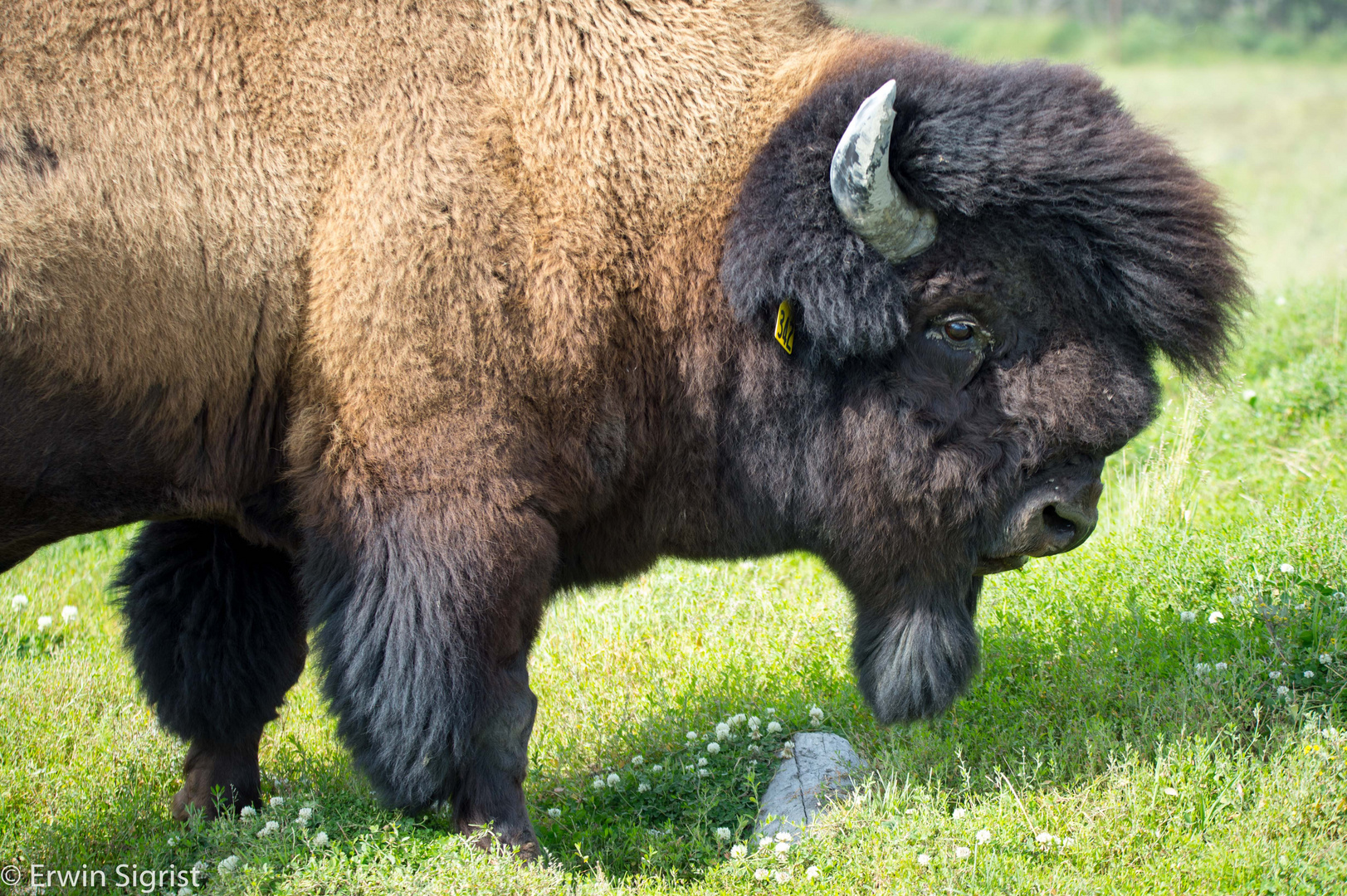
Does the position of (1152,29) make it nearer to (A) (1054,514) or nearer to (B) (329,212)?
(A) (1054,514)

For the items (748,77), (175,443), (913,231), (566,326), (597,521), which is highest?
(748,77)

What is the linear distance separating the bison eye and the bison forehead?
0.14 meters

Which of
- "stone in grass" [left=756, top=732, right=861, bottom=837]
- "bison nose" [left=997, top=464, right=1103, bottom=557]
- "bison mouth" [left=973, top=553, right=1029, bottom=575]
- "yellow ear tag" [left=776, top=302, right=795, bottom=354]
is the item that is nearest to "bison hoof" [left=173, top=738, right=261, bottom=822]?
"stone in grass" [left=756, top=732, right=861, bottom=837]

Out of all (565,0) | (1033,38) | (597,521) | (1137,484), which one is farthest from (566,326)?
(1033,38)

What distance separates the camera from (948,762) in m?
3.81

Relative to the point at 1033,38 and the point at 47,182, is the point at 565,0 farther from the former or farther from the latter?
the point at 1033,38

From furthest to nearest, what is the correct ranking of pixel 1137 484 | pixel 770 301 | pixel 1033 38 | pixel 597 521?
pixel 1033 38, pixel 1137 484, pixel 597 521, pixel 770 301

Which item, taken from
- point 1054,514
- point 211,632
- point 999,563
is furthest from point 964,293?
point 211,632

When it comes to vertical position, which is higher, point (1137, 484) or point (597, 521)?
point (597, 521)

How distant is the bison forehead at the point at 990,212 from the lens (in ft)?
10.1

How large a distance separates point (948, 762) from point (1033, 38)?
103ft

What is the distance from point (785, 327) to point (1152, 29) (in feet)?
111

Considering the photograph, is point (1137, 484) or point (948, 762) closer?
point (948, 762)

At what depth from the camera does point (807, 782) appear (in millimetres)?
3781
